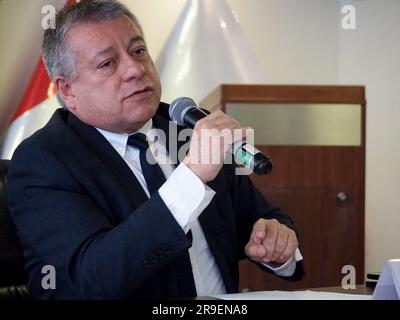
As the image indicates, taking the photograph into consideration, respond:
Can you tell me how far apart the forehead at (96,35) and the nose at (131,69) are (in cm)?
5

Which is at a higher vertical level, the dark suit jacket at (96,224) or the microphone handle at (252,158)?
the microphone handle at (252,158)

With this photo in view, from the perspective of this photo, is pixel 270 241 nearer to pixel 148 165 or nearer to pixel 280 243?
pixel 280 243

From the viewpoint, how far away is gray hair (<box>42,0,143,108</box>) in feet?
5.15

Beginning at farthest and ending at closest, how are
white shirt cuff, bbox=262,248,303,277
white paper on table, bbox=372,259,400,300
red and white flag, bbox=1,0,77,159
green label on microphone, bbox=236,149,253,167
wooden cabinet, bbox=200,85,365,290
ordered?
red and white flag, bbox=1,0,77,159 < wooden cabinet, bbox=200,85,365,290 < white shirt cuff, bbox=262,248,303,277 < green label on microphone, bbox=236,149,253,167 < white paper on table, bbox=372,259,400,300

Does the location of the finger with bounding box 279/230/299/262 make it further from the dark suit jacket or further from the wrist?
the wrist

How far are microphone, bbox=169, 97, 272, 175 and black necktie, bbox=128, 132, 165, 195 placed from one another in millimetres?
128

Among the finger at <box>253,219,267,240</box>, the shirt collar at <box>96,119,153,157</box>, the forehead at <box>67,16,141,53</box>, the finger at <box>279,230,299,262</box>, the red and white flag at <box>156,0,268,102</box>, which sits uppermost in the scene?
the red and white flag at <box>156,0,268,102</box>

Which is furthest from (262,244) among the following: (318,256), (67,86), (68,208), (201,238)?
(318,256)

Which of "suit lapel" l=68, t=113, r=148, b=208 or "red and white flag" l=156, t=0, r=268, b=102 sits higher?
"red and white flag" l=156, t=0, r=268, b=102

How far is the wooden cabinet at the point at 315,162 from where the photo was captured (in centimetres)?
291

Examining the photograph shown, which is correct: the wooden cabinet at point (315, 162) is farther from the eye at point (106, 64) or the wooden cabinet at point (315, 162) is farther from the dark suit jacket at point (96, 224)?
the eye at point (106, 64)
